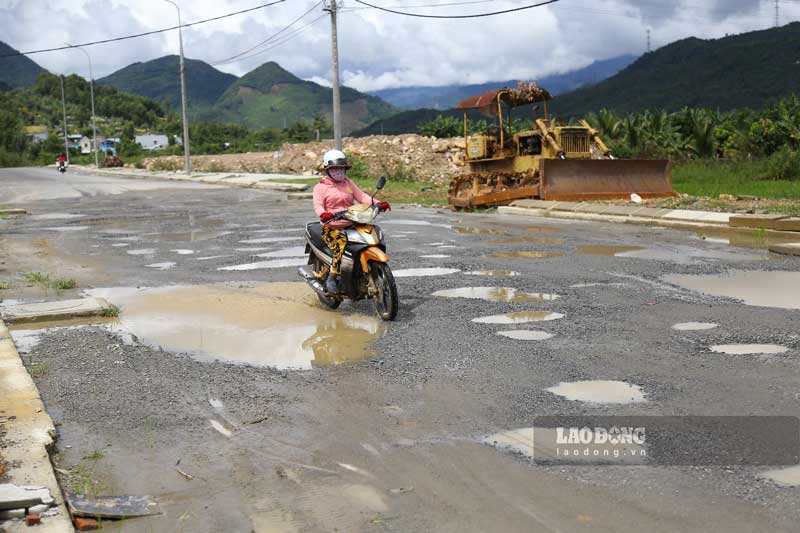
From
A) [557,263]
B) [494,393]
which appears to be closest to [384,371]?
[494,393]

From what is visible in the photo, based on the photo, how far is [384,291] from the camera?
8789 millimetres

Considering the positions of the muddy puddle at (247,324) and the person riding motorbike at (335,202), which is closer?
the muddy puddle at (247,324)

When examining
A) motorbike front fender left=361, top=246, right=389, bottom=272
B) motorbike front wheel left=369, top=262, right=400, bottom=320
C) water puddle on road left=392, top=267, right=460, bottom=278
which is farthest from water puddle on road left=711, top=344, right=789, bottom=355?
water puddle on road left=392, top=267, right=460, bottom=278

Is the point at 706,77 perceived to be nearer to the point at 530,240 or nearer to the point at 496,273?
the point at 530,240

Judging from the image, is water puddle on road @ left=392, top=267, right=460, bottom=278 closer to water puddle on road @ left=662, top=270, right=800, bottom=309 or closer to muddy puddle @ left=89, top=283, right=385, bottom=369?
muddy puddle @ left=89, top=283, right=385, bottom=369

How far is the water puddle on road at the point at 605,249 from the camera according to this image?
13.4 metres

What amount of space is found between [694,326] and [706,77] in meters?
116

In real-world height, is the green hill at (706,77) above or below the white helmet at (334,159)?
above

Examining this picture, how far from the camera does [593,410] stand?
18.5ft

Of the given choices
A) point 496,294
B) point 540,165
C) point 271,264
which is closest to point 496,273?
point 496,294

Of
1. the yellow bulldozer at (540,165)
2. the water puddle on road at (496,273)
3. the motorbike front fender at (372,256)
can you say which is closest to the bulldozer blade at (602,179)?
the yellow bulldozer at (540,165)

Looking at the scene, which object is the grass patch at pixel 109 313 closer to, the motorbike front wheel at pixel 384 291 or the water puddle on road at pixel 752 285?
the motorbike front wheel at pixel 384 291

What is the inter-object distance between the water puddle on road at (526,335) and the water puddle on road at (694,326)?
116cm

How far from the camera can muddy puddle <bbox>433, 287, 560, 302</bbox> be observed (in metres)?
9.60
